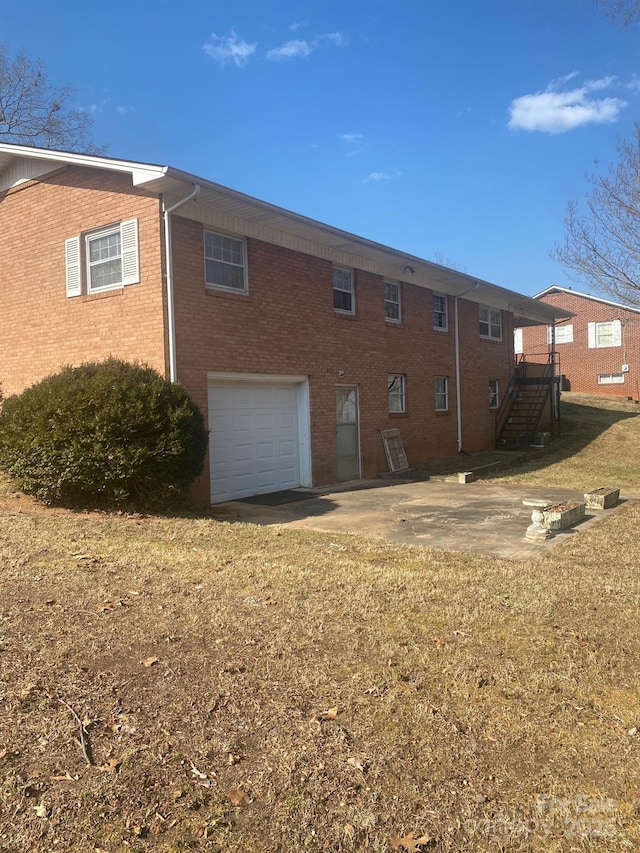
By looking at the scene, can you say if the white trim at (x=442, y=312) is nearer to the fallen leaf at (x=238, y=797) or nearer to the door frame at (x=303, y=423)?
the door frame at (x=303, y=423)

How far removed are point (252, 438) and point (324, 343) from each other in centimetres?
293

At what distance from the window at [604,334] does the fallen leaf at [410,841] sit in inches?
1450

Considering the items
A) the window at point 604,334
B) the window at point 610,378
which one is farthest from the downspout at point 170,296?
the window at point 610,378

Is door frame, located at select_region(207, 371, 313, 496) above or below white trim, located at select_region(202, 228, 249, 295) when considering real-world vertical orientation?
below

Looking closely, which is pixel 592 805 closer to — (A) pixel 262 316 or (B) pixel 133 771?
(B) pixel 133 771

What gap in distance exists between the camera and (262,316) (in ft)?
39.5

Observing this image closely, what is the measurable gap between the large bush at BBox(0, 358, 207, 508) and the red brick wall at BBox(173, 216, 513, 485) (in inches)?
57.4

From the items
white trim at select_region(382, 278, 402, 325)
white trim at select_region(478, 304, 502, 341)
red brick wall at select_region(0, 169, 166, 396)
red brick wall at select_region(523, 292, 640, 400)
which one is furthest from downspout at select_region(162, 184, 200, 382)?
red brick wall at select_region(523, 292, 640, 400)

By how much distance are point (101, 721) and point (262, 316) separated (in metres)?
9.50

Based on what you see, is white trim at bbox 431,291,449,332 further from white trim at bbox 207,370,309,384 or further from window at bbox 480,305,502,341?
white trim at bbox 207,370,309,384

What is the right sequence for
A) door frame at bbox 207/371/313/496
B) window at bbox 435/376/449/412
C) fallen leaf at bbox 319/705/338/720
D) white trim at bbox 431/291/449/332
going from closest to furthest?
fallen leaf at bbox 319/705/338/720 → door frame at bbox 207/371/313/496 → white trim at bbox 431/291/449/332 → window at bbox 435/376/449/412

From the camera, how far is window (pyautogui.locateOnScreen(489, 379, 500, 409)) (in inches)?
868

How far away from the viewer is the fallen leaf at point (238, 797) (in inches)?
106

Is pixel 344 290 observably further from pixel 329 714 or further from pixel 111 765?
pixel 111 765
